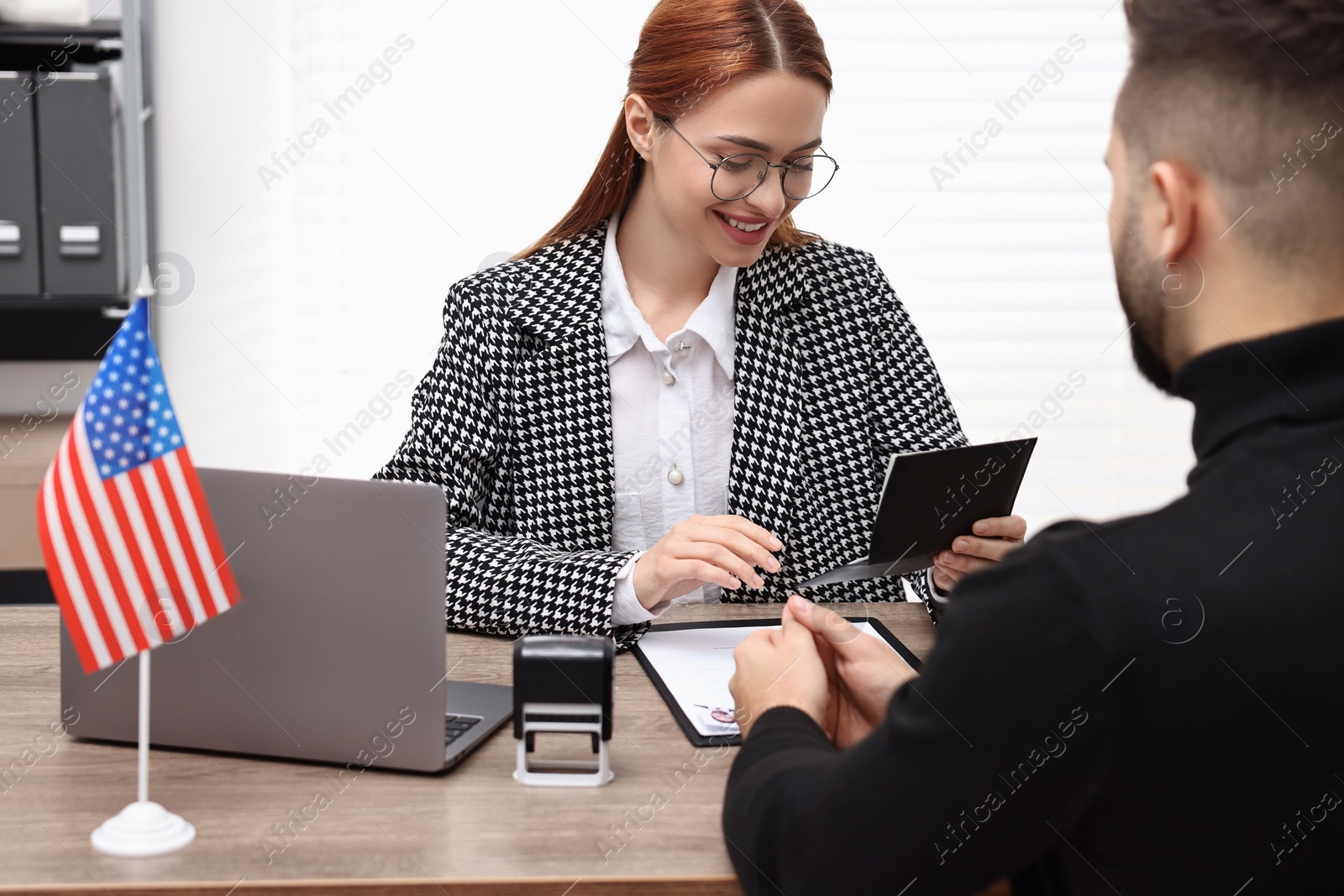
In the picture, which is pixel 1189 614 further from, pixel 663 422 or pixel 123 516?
pixel 663 422

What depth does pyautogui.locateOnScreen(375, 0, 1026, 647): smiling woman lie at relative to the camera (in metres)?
1.59

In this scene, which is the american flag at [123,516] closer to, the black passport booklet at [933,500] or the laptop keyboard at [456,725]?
the laptop keyboard at [456,725]

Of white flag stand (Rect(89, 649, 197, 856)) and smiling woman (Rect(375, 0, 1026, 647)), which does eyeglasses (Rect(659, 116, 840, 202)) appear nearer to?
A: smiling woman (Rect(375, 0, 1026, 647))

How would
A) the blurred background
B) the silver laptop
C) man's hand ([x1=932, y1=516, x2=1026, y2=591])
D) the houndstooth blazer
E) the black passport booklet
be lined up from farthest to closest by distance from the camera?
the blurred background < the houndstooth blazer < man's hand ([x1=932, y1=516, x2=1026, y2=591]) < the black passport booklet < the silver laptop

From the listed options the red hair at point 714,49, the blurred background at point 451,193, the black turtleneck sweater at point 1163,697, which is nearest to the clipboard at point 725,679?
the black turtleneck sweater at point 1163,697

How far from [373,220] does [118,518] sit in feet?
6.00

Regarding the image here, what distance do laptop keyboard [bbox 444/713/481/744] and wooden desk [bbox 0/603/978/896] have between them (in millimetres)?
30

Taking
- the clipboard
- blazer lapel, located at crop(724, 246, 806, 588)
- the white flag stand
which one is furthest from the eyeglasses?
the white flag stand

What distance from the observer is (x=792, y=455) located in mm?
1731

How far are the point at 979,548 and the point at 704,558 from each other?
1.18ft

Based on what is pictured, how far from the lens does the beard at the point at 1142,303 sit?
2.55ft

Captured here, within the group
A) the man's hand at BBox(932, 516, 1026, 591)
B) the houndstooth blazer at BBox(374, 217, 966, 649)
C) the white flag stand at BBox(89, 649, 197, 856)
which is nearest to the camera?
the white flag stand at BBox(89, 649, 197, 856)

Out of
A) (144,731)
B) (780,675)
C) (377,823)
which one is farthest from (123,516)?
(780,675)

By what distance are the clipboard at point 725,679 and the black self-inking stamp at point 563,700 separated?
Answer: 0.12 meters
